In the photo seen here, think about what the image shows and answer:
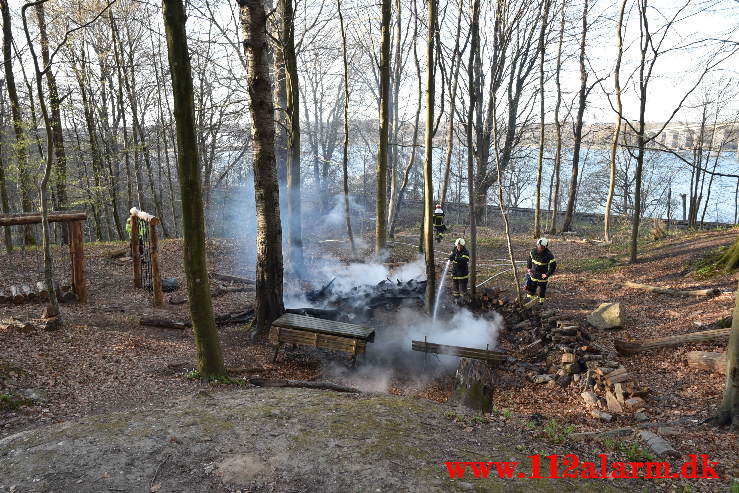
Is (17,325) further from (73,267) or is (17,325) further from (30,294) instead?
(73,267)

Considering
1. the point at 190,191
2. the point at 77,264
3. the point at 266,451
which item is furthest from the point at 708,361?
the point at 77,264

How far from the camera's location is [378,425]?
4930 millimetres

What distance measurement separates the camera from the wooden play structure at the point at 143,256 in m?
10.8

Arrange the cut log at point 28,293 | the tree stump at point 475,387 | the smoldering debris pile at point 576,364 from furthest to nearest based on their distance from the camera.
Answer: the cut log at point 28,293 → the tree stump at point 475,387 → the smoldering debris pile at point 576,364

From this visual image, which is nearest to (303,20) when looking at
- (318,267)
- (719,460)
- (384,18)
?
(384,18)

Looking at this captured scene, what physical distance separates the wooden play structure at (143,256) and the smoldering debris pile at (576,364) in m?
8.20

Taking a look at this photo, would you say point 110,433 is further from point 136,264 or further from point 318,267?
point 318,267

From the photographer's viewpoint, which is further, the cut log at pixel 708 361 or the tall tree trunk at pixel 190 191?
the cut log at pixel 708 361

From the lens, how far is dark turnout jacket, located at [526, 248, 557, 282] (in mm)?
10934

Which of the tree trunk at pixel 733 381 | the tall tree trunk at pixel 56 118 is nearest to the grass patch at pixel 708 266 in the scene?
the tree trunk at pixel 733 381

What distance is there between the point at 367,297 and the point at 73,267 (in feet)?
22.0

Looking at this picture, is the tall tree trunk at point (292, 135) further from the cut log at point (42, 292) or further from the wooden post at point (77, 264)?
the cut log at point (42, 292)

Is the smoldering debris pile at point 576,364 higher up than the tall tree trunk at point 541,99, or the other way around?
the tall tree trunk at point 541,99

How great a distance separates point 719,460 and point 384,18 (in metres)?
12.1
